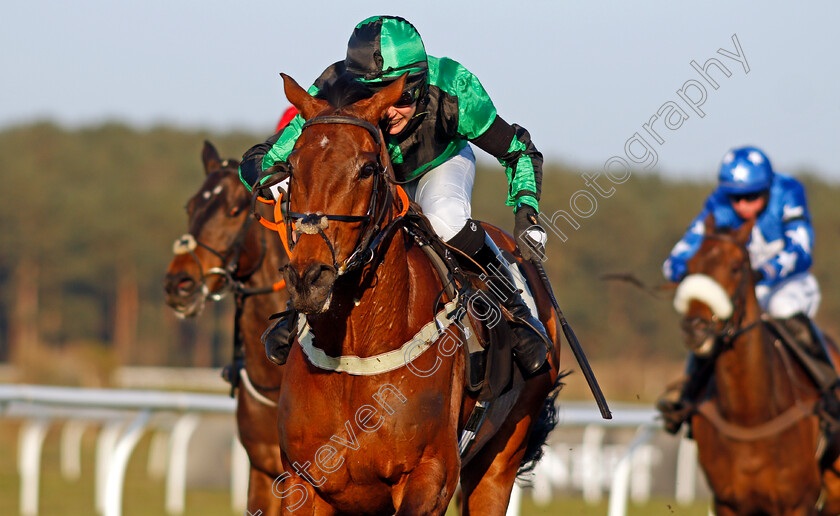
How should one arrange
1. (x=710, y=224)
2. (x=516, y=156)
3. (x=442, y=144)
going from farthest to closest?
1. (x=710, y=224)
2. (x=516, y=156)
3. (x=442, y=144)

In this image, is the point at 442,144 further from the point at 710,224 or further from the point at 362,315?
the point at 710,224

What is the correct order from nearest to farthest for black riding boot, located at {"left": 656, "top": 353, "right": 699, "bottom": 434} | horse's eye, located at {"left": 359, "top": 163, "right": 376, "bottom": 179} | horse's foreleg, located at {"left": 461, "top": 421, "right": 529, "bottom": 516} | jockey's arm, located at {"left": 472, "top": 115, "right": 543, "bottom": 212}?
horse's eye, located at {"left": 359, "top": 163, "right": 376, "bottom": 179} → jockey's arm, located at {"left": 472, "top": 115, "right": 543, "bottom": 212} → horse's foreleg, located at {"left": 461, "top": 421, "right": 529, "bottom": 516} → black riding boot, located at {"left": 656, "top": 353, "right": 699, "bottom": 434}

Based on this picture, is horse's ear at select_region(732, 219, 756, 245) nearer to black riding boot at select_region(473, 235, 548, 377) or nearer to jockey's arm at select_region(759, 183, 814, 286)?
jockey's arm at select_region(759, 183, 814, 286)

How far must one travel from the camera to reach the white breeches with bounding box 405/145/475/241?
4477 mm

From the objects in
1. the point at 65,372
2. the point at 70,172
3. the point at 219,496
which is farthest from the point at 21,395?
the point at 70,172

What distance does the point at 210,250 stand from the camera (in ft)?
21.2

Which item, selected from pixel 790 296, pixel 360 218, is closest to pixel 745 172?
pixel 790 296

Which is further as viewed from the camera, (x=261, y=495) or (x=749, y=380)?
(x=749, y=380)

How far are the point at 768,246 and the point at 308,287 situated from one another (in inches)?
184

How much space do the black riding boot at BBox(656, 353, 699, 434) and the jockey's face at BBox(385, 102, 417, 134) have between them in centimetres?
341

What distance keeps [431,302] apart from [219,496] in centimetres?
849

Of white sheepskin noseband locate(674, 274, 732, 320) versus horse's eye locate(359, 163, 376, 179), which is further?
white sheepskin noseband locate(674, 274, 732, 320)

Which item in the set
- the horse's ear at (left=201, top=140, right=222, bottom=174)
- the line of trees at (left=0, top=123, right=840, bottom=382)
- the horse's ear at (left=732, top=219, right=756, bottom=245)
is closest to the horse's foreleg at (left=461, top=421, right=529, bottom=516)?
the horse's ear at (left=732, top=219, right=756, bottom=245)

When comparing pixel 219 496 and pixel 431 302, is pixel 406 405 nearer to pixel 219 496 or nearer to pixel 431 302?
pixel 431 302
